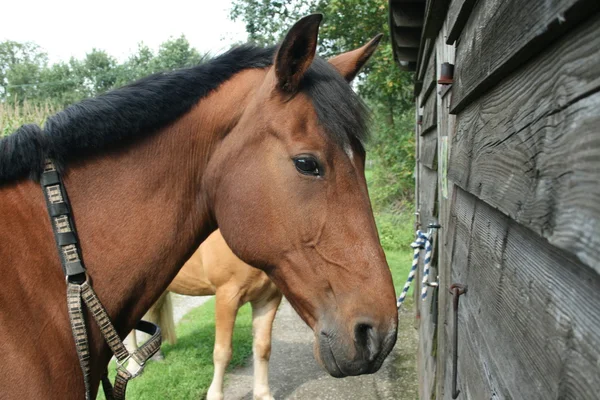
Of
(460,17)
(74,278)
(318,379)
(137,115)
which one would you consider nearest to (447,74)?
(460,17)

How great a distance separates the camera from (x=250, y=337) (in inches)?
Result: 213

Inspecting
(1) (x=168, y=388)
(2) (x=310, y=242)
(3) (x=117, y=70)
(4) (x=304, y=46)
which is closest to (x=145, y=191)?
(2) (x=310, y=242)

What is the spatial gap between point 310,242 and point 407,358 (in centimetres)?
359

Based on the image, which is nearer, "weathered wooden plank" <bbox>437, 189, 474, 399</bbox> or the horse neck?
"weathered wooden plank" <bbox>437, 189, 474, 399</bbox>

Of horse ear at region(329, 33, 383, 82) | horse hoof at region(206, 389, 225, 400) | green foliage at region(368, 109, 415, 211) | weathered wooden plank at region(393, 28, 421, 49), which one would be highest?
weathered wooden plank at region(393, 28, 421, 49)

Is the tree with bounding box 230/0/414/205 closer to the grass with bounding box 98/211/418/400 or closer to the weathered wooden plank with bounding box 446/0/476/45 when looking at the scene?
the grass with bounding box 98/211/418/400

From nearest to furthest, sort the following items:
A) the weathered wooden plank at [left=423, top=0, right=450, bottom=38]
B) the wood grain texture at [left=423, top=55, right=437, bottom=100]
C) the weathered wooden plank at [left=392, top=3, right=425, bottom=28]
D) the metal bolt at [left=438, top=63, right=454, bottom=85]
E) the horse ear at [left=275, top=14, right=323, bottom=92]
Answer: the horse ear at [left=275, top=14, right=323, bottom=92]
the metal bolt at [left=438, top=63, right=454, bottom=85]
the weathered wooden plank at [left=423, top=0, right=450, bottom=38]
the wood grain texture at [left=423, top=55, right=437, bottom=100]
the weathered wooden plank at [left=392, top=3, right=425, bottom=28]

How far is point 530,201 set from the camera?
736 mm

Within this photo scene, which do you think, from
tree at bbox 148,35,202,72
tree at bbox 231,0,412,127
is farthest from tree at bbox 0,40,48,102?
tree at bbox 231,0,412,127

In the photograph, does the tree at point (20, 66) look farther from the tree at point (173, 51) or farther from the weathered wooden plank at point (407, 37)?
the weathered wooden plank at point (407, 37)

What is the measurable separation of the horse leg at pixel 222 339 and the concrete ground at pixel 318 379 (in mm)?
378

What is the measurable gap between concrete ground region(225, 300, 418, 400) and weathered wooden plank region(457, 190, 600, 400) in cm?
291

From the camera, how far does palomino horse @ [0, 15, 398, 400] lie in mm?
1445

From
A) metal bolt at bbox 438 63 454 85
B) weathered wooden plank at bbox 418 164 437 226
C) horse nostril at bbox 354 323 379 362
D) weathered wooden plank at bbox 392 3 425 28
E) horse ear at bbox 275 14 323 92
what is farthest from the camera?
weathered wooden plank at bbox 392 3 425 28
